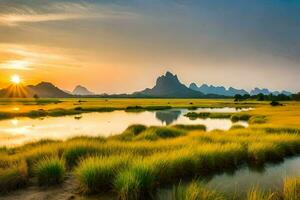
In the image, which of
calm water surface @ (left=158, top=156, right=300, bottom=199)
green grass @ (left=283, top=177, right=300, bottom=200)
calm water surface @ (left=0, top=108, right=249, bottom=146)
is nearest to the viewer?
green grass @ (left=283, top=177, right=300, bottom=200)

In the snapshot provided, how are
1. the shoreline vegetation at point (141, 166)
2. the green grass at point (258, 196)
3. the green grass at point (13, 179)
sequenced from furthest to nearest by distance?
the green grass at point (13, 179) → the shoreline vegetation at point (141, 166) → the green grass at point (258, 196)

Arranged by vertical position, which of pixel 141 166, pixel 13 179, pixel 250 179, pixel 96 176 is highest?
pixel 141 166

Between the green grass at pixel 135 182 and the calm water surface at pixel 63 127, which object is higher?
the green grass at pixel 135 182

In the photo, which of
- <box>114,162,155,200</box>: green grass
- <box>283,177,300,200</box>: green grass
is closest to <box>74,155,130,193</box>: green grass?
<box>114,162,155,200</box>: green grass

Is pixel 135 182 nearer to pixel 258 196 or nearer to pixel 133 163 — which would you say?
pixel 133 163

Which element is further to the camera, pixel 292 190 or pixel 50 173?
pixel 50 173

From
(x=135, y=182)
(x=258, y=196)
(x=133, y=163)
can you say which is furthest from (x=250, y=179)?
→ (x=135, y=182)

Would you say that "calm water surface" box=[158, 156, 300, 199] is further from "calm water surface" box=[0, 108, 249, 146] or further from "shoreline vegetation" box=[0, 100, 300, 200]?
"calm water surface" box=[0, 108, 249, 146]

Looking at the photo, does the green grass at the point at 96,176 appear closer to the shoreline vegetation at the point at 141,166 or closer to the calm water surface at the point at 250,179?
the shoreline vegetation at the point at 141,166

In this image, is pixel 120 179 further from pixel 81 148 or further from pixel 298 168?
pixel 298 168

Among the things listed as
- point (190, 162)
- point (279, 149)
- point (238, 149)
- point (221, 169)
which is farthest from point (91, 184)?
point (279, 149)

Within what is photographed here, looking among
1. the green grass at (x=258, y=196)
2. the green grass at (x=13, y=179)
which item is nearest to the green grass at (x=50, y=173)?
the green grass at (x=13, y=179)

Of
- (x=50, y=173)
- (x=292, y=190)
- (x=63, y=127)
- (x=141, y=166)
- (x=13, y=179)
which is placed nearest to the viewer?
(x=292, y=190)

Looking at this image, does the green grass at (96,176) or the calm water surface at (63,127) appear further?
the calm water surface at (63,127)
